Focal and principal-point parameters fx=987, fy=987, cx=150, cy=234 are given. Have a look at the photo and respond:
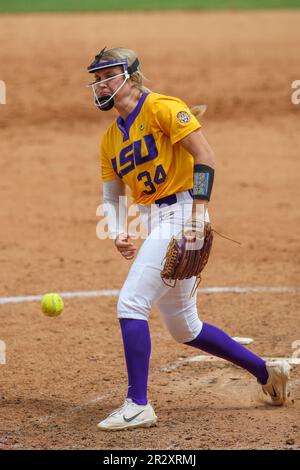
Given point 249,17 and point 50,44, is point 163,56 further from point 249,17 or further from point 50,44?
point 249,17

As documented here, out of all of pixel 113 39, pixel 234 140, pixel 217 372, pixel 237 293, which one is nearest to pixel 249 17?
pixel 113 39

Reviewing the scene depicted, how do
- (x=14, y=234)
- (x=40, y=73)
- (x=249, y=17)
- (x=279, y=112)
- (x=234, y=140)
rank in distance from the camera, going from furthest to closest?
(x=249, y=17) → (x=40, y=73) → (x=279, y=112) → (x=234, y=140) → (x=14, y=234)

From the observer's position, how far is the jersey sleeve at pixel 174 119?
Answer: 5.38m

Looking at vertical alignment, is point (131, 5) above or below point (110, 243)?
above

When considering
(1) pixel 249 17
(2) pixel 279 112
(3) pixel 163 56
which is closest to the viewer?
(2) pixel 279 112

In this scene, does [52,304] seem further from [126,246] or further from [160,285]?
[160,285]

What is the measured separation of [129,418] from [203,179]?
1376 millimetres

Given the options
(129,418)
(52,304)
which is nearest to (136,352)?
(129,418)

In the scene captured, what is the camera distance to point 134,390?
5488mm

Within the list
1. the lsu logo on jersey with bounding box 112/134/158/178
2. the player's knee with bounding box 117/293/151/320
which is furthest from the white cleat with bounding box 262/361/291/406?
the lsu logo on jersey with bounding box 112/134/158/178

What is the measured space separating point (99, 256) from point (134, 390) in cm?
384

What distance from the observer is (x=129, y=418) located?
5.44 meters

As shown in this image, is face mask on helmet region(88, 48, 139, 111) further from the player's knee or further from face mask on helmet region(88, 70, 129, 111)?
the player's knee

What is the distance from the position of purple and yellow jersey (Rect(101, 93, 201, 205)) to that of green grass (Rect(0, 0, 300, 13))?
56.8 ft
